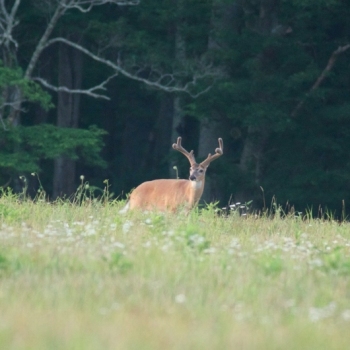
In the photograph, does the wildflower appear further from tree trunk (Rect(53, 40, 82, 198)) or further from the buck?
tree trunk (Rect(53, 40, 82, 198))

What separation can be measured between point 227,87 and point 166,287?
15.9 m

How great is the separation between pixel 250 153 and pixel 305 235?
44.7ft

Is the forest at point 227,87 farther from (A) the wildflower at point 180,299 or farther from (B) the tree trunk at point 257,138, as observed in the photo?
(A) the wildflower at point 180,299

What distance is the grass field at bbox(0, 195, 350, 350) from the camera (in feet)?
18.8

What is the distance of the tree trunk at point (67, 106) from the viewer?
25250 millimetres

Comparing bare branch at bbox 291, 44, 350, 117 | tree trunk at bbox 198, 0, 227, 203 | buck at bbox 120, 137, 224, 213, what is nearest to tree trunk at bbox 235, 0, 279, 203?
tree trunk at bbox 198, 0, 227, 203

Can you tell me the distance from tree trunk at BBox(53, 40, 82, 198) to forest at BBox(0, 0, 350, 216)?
3 cm

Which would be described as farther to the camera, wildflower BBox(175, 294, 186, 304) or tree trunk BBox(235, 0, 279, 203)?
tree trunk BBox(235, 0, 279, 203)

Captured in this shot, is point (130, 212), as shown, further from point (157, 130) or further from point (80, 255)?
point (157, 130)

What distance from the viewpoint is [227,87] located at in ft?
73.9

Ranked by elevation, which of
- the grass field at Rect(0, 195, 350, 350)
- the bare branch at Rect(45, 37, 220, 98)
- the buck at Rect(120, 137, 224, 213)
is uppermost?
the bare branch at Rect(45, 37, 220, 98)

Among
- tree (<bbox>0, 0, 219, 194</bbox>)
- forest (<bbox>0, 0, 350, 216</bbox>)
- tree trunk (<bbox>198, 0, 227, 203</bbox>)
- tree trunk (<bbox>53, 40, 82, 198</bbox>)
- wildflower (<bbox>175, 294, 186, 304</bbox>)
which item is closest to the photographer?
wildflower (<bbox>175, 294, 186, 304</bbox>)

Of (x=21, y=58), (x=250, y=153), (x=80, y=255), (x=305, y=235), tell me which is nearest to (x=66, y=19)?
(x=21, y=58)

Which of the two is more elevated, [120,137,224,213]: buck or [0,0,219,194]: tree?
[0,0,219,194]: tree
